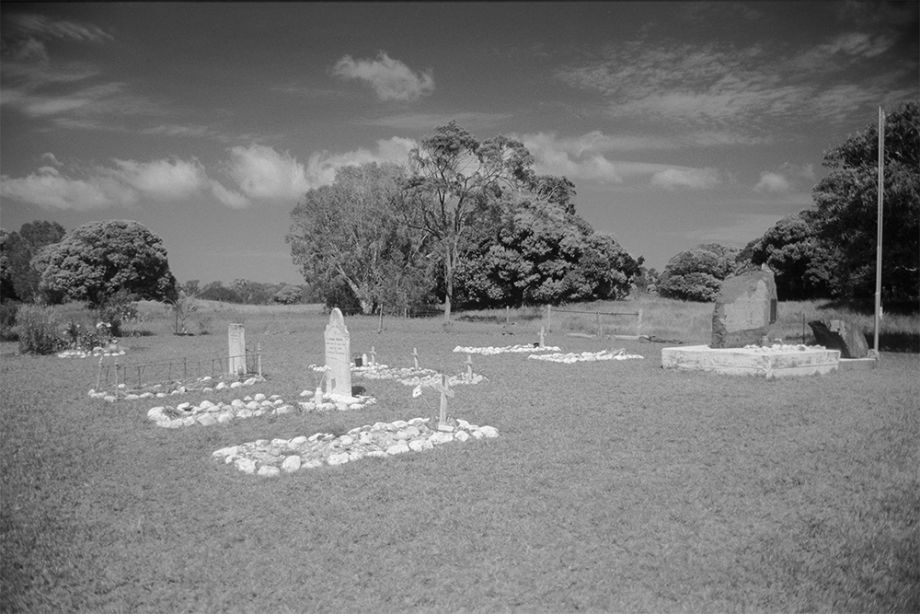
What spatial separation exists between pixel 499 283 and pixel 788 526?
4141 centimetres

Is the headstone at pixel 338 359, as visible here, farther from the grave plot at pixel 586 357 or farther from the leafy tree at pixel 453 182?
the leafy tree at pixel 453 182

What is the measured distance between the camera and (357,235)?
1631 inches

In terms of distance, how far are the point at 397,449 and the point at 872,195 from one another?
19871 millimetres

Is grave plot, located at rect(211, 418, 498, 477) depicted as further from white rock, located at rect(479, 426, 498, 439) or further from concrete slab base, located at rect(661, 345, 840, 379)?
concrete slab base, located at rect(661, 345, 840, 379)

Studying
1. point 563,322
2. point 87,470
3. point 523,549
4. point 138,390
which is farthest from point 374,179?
point 523,549

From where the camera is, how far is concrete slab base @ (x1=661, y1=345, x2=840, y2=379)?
15109 millimetres

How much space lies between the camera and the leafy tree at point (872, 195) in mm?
19922

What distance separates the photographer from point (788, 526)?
5.98 meters

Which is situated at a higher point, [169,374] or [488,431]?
[169,374]

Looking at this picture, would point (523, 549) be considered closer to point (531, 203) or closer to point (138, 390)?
point (138, 390)

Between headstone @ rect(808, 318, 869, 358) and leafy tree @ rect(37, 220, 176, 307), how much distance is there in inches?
1753

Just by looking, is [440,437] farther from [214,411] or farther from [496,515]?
[214,411]

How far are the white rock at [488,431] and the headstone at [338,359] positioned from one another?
3.97 meters

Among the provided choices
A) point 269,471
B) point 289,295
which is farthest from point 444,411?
point 289,295
